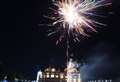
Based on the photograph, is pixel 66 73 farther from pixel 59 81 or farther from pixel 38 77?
pixel 38 77

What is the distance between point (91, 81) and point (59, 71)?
14.4 m

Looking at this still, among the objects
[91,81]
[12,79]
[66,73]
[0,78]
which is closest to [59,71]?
[66,73]

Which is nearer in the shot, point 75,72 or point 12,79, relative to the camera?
point 12,79

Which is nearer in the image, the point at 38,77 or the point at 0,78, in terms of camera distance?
the point at 0,78

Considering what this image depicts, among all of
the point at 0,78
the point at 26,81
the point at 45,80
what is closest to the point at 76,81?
the point at 45,80

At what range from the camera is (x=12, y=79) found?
8406 cm

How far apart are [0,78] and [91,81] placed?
63.6m

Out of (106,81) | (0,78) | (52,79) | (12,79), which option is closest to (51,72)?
(52,79)

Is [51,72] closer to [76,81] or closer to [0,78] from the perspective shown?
[76,81]

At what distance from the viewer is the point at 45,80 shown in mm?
127688

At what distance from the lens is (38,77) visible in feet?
414

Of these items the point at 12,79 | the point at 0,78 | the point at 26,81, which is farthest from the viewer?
the point at 26,81

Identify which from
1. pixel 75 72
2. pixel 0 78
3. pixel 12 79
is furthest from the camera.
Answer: pixel 75 72

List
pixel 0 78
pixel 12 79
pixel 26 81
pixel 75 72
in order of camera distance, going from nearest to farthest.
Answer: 1. pixel 0 78
2. pixel 12 79
3. pixel 26 81
4. pixel 75 72
